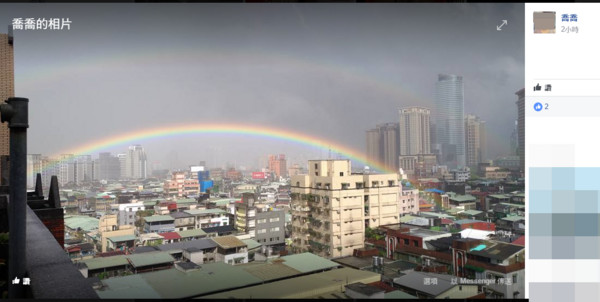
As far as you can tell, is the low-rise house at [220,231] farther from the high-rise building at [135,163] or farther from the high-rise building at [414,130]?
the high-rise building at [414,130]

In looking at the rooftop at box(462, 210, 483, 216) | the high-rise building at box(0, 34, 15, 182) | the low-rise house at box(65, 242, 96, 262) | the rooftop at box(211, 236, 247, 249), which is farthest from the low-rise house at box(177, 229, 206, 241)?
the rooftop at box(462, 210, 483, 216)

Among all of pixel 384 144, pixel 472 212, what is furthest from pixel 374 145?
pixel 472 212

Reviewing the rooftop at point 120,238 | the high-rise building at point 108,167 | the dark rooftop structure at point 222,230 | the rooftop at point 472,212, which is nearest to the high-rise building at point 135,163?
the high-rise building at point 108,167

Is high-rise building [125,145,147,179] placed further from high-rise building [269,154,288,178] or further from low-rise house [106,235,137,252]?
low-rise house [106,235,137,252]

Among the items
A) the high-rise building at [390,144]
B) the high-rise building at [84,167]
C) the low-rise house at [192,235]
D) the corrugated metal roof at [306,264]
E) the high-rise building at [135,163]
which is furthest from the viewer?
the low-rise house at [192,235]

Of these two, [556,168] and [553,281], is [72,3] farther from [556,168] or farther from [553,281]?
[553,281]

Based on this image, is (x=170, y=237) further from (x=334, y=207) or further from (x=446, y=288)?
(x=446, y=288)
